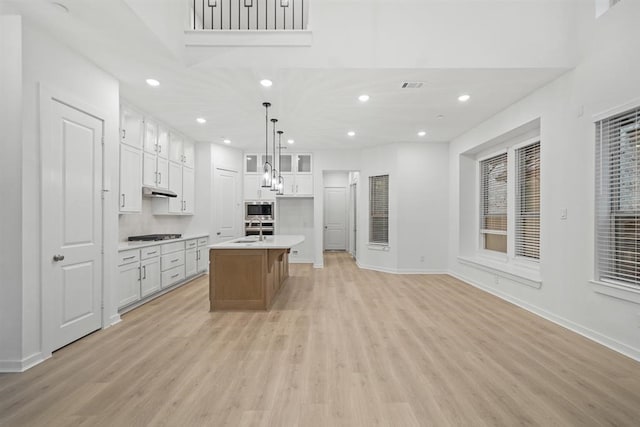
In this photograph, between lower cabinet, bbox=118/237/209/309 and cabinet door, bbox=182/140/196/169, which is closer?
lower cabinet, bbox=118/237/209/309

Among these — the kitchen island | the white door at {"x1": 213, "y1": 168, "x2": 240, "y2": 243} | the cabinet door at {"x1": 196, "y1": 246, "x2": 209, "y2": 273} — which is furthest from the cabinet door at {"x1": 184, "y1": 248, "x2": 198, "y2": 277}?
the kitchen island

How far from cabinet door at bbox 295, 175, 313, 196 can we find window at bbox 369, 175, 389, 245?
148cm

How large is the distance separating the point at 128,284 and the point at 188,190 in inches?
100

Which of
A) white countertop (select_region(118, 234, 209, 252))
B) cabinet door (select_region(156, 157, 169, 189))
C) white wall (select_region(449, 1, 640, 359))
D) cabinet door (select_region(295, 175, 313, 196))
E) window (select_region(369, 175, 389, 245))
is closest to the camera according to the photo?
white wall (select_region(449, 1, 640, 359))

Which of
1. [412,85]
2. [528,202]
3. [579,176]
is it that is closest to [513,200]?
[528,202]

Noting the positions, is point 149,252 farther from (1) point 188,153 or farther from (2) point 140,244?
(1) point 188,153

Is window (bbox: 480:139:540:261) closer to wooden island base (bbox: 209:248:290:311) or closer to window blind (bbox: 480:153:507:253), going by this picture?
window blind (bbox: 480:153:507:253)

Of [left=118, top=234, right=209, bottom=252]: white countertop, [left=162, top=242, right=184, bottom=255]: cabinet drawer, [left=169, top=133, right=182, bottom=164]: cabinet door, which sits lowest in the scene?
[left=162, top=242, right=184, bottom=255]: cabinet drawer

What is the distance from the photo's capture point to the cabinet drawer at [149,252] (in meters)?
4.16

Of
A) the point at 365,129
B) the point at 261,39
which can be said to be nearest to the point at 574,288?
the point at 365,129

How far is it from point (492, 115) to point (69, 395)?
5.86 m

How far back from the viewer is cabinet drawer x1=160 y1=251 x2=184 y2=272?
4.67m

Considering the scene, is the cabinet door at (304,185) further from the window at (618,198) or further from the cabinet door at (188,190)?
the window at (618,198)

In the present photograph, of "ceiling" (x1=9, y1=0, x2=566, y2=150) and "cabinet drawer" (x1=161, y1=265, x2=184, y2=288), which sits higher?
"ceiling" (x1=9, y1=0, x2=566, y2=150)
